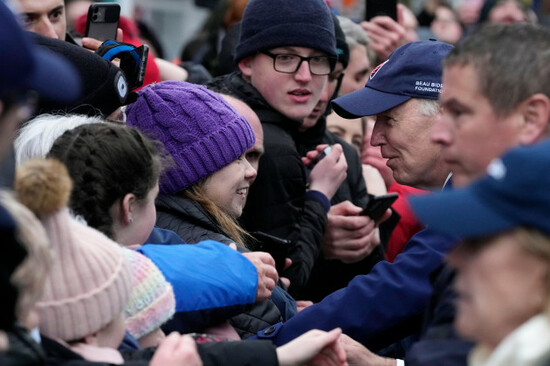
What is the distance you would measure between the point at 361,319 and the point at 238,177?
0.94 meters

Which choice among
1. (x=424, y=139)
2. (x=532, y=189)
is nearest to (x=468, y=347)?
(x=532, y=189)

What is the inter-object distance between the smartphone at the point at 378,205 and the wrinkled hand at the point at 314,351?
6.53 feet

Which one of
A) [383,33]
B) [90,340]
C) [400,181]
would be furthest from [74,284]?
[383,33]

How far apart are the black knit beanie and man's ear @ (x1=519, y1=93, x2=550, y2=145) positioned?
101 inches

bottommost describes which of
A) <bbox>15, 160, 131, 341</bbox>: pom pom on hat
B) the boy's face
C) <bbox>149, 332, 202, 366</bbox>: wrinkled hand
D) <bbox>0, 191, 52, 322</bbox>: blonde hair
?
the boy's face

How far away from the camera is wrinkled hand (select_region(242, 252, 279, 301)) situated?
3270 millimetres

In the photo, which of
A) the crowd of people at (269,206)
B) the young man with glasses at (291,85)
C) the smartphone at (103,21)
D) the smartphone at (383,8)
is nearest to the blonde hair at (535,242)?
the crowd of people at (269,206)

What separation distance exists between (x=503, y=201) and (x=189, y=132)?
2.11 meters

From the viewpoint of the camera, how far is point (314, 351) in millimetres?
2793

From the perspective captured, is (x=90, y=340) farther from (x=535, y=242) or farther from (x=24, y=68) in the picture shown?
(x=535, y=242)

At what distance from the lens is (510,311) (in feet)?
6.45

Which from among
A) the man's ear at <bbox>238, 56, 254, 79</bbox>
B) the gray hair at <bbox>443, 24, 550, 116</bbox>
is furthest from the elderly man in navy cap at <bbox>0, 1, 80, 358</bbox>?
the man's ear at <bbox>238, 56, 254, 79</bbox>

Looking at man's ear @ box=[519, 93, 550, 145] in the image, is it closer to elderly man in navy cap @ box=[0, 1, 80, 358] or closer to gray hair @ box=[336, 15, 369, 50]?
elderly man in navy cap @ box=[0, 1, 80, 358]

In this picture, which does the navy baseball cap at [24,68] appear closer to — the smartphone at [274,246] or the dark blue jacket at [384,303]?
the dark blue jacket at [384,303]
